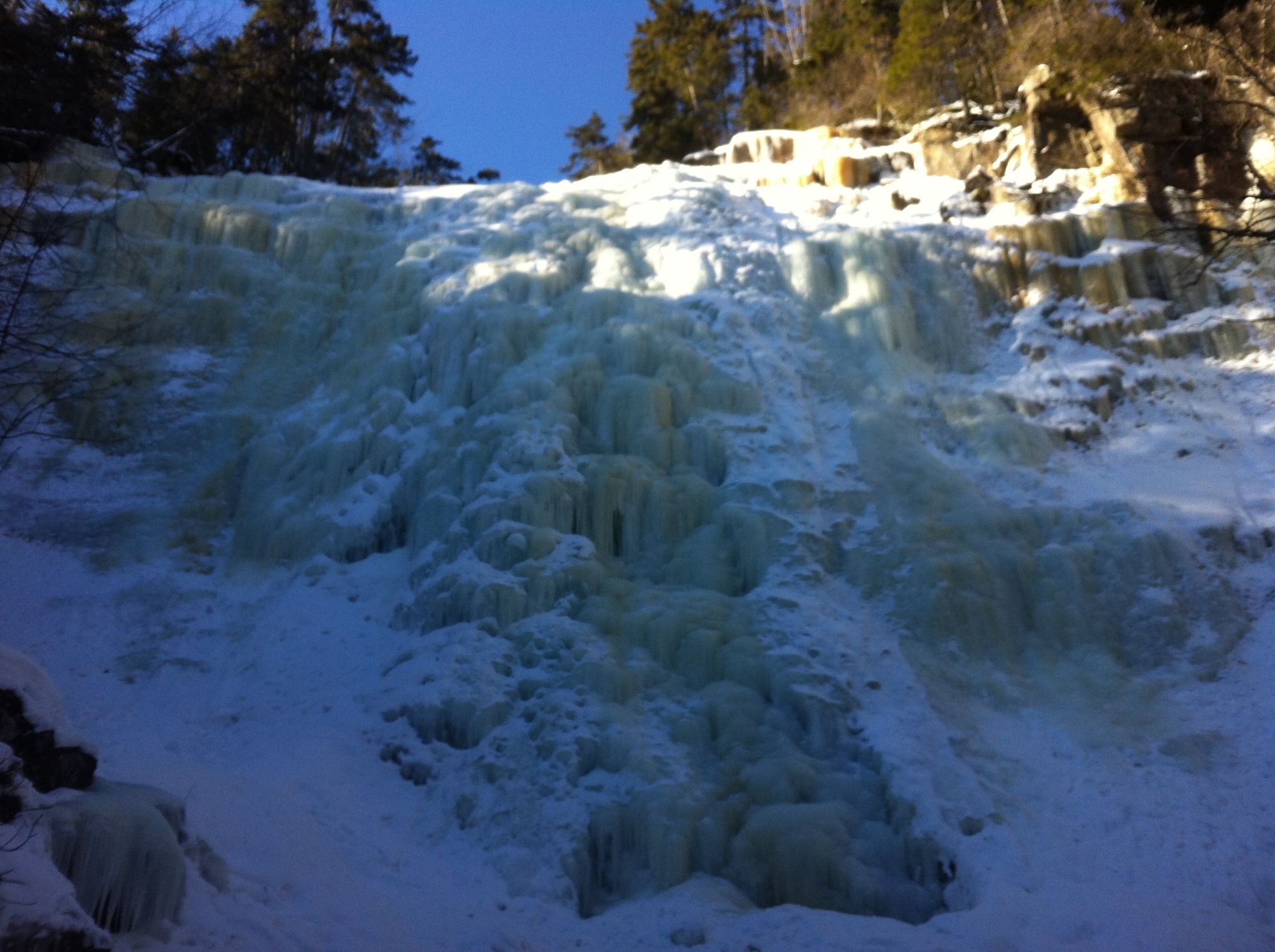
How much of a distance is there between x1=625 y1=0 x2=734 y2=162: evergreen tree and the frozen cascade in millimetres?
11085

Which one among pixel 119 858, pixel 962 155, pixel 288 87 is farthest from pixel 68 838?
pixel 288 87

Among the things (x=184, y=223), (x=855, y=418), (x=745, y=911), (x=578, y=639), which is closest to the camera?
(x=745, y=911)

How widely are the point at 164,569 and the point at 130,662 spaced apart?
1.59 m

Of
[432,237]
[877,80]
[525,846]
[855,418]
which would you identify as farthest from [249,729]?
[877,80]

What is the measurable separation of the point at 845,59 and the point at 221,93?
19.8 meters

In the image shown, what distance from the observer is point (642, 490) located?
10367 mm

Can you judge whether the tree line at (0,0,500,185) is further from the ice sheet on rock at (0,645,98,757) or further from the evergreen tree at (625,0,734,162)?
the evergreen tree at (625,0,734,162)

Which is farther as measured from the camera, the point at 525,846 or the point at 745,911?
the point at 525,846

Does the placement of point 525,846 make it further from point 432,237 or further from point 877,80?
point 877,80

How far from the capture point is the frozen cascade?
7.65 m

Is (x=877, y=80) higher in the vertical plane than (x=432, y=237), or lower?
higher

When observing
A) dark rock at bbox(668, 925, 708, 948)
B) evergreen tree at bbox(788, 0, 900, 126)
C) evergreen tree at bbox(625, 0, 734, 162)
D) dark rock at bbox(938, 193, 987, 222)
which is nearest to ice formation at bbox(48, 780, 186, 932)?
dark rock at bbox(668, 925, 708, 948)

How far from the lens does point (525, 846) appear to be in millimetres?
7266

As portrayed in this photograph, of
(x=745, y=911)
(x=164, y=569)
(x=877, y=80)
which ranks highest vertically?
(x=877, y=80)
